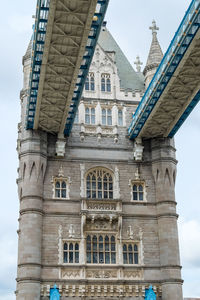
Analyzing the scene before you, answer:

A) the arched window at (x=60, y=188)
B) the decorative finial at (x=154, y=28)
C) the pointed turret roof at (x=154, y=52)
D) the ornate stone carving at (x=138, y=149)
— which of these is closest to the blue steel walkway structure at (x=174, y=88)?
the ornate stone carving at (x=138, y=149)

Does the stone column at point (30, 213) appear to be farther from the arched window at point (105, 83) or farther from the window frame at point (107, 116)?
the arched window at point (105, 83)

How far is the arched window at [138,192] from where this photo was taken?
39031 millimetres

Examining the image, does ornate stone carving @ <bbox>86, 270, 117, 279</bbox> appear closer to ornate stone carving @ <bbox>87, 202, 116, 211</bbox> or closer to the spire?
ornate stone carving @ <bbox>87, 202, 116, 211</bbox>

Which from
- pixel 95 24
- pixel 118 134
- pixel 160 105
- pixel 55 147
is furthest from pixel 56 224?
pixel 95 24

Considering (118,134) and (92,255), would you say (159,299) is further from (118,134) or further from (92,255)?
(118,134)

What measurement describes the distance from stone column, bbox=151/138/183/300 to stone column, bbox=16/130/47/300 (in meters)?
9.21

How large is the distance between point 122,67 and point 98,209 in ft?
48.8

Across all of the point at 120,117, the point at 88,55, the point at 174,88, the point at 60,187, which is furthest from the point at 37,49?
the point at 120,117

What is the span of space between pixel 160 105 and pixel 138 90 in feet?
25.1

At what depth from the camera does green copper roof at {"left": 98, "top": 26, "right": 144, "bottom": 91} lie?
143 ft

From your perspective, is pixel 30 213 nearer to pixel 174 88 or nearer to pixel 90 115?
pixel 90 115

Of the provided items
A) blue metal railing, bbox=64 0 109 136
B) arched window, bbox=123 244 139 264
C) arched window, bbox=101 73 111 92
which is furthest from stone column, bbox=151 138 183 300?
blue metal railing, bbox=64 0 109 136

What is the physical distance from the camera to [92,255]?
3638 centimetres

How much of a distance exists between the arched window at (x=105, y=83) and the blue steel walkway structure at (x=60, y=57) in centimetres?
600
